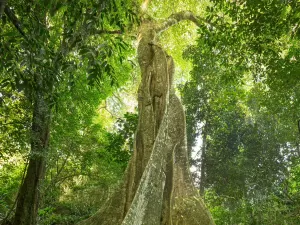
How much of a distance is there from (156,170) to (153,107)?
1411mm

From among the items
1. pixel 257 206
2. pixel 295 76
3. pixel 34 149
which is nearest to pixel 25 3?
pixel 34 149

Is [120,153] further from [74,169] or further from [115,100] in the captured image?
[115,100]

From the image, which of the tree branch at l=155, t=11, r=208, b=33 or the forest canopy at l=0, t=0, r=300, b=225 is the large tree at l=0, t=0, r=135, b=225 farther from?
the tree branch at l=155, t=11, r=208, b=33

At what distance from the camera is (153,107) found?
16.0 feet

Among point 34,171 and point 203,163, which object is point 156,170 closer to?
point 34,171

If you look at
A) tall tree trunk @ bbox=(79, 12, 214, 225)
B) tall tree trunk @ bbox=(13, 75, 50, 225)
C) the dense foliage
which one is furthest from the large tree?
the dense foliage

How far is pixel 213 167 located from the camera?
11586 millimetres

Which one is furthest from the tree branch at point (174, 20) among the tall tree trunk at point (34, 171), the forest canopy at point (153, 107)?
the tall tree trunk at point (34, 171)

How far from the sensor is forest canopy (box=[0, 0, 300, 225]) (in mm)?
2963

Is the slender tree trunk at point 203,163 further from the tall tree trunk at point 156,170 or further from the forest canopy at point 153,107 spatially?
the tall tree trunk at point 156,170

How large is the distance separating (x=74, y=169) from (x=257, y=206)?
16.4 ft

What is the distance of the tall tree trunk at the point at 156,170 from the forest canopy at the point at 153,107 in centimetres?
2

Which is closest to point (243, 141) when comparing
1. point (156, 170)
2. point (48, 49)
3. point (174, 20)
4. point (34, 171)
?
point (174, 20)

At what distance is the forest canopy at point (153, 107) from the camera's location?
2963mm
